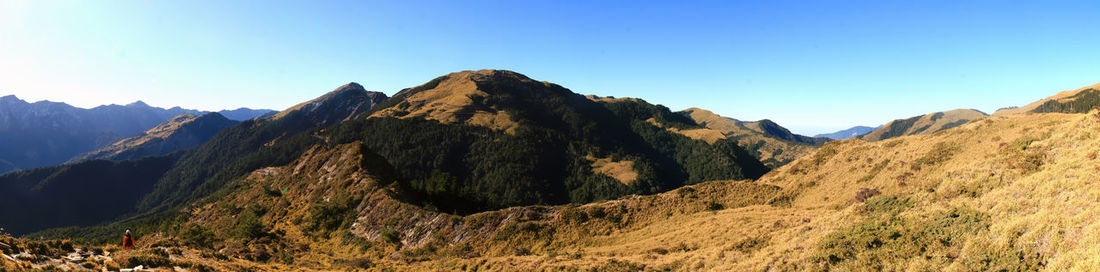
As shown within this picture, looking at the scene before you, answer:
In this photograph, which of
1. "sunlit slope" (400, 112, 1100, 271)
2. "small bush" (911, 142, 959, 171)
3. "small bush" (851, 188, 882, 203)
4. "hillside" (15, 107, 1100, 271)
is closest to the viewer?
"sunlit slope" (400, 112, 1100, 271)

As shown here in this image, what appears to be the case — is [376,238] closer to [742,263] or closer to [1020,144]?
[742,263]

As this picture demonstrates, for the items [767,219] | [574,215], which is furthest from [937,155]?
[574,215]

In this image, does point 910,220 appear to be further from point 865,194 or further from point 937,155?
point 937,155

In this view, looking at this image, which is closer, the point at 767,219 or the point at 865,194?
the point at 767,219

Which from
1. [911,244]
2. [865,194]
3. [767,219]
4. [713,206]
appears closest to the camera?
[911,244]

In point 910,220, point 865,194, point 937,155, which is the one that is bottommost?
point 865,194

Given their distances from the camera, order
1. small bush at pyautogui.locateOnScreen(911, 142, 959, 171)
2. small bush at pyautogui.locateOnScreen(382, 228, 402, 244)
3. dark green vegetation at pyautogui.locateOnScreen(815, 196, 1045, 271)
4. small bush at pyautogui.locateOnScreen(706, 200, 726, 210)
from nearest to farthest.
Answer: dark green vegetation at pyautogui.locateOnScreen(815, 196, 1045, 271)
small bush at pyautogui.locateOnScreen(911, 142, 959, 171)
small bush at pyautogui.locateOnScreen(706, 200, 726, 210)
small bush at pyautogui.locateOnScreen(382, 228, 402, 244)

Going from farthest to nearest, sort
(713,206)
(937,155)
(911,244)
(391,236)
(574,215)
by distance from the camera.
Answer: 1. (391,236)
2. (574,215)
3. (713,206)
4. (937,155)
5. (911,244)

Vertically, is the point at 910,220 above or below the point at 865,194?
above

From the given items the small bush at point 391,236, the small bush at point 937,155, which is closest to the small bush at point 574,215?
the small bush at point 391,236

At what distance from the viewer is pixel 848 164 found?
47.5 m

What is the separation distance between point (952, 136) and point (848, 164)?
10016 mm

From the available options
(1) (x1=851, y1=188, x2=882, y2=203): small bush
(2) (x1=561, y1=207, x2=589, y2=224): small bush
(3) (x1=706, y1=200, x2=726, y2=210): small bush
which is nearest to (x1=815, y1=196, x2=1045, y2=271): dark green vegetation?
(1) (x1=851, y1=188, x2=882, y2=203): small bush

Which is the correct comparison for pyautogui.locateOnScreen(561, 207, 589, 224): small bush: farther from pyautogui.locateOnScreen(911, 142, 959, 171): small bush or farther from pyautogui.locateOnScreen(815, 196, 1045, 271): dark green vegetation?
pyautogui.locateOnScreen(911, 142, 959, 171): small bush
